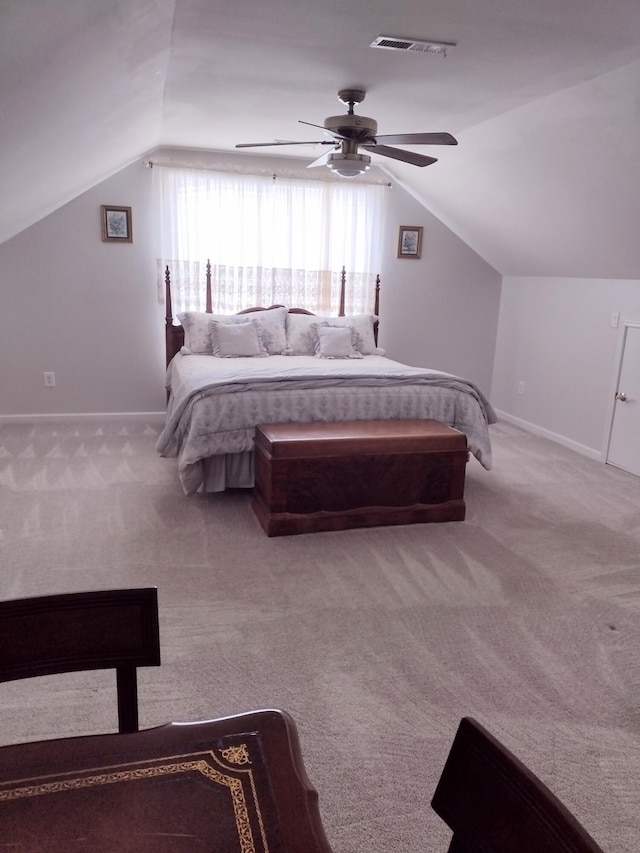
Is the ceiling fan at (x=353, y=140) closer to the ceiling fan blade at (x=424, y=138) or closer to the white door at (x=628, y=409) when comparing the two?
the ceiling fan blade at (x=424, y=138)

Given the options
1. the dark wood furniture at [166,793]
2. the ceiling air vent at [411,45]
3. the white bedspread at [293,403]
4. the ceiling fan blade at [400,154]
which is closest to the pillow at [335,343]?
the white bedspread at [293,403]

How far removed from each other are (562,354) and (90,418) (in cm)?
399

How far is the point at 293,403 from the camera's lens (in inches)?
143

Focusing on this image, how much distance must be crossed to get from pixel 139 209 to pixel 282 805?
5039mm

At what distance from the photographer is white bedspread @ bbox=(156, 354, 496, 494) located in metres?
3.50

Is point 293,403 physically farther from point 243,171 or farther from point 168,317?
point 243,171

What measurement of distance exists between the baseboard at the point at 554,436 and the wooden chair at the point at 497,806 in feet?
14.2

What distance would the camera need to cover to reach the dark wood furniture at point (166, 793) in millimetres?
748

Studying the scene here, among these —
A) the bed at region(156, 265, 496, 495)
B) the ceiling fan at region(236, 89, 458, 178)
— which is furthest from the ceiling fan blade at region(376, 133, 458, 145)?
the bed at region(156, 265, 496, 495)

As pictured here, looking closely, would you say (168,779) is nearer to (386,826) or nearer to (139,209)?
(386,826)

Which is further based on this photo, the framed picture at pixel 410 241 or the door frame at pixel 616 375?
the framed picture at pixel 410 241

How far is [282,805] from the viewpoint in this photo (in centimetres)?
80

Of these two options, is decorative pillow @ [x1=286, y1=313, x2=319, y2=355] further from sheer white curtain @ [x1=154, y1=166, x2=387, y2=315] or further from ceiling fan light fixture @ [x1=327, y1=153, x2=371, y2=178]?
ceiling fan light fixture @ [x1=327, y1=153, x2=371, y2=178]

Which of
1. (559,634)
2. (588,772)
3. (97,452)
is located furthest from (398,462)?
(97,452)
